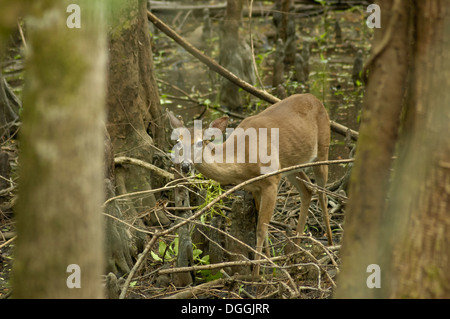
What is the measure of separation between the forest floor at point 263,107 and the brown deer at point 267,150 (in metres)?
0.38

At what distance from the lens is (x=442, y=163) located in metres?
3.63

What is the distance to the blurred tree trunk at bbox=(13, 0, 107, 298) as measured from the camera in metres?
2.89

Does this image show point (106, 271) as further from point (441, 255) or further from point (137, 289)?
point (441, 255)

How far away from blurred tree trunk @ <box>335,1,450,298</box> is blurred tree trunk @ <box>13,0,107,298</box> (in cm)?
161

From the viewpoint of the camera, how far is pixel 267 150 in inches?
269

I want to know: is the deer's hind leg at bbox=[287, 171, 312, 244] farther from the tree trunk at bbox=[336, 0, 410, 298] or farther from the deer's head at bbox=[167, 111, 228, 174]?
the tree trunk at bbox=[336, 0, 410, 298]

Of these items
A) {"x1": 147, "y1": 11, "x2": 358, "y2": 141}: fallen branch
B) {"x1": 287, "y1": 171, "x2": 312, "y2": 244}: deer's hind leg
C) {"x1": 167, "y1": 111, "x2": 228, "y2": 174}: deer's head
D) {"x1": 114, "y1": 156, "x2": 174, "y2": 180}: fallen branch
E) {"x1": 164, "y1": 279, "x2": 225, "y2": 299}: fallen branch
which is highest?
{"x1": 147, "y1": 11, "x2": 358, "y2": 141}: fallen branch

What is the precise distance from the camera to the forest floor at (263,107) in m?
5.63

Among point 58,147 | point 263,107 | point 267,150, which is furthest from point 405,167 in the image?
point 263,107

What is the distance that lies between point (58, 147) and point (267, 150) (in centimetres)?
410

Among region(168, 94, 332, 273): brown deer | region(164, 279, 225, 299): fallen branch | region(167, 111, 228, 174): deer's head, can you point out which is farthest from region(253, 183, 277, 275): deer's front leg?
region(164, 279, 225, 299): fallen branch
